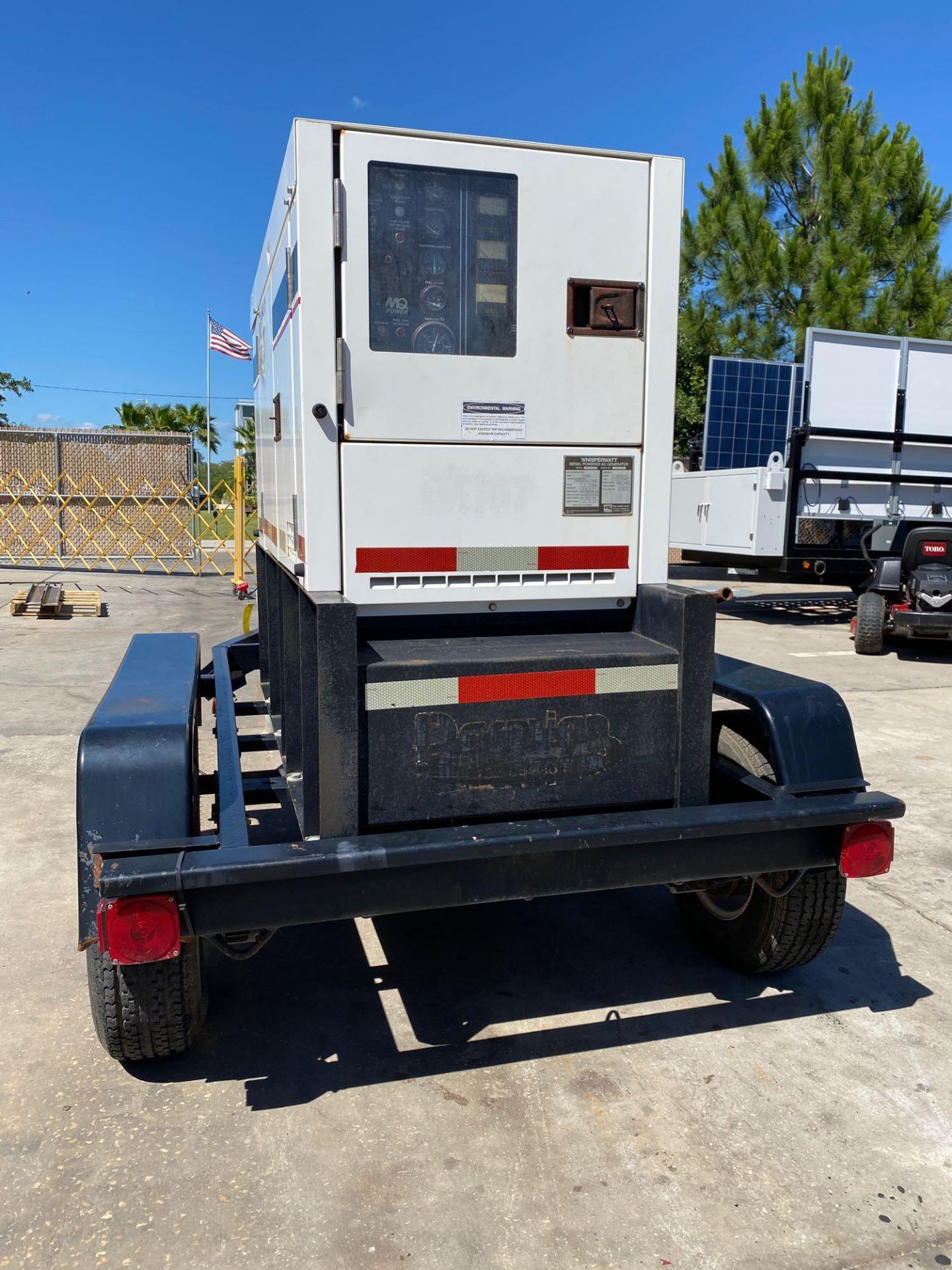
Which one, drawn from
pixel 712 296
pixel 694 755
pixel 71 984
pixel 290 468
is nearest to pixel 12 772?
pixel 71 984

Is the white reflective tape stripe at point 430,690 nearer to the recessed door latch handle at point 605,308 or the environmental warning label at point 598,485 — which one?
the environmental warning label at point 598,485

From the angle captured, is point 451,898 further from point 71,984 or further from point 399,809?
point 71,984

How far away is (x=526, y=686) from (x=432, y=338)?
1108 mm

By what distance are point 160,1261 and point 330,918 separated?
0.88 meters

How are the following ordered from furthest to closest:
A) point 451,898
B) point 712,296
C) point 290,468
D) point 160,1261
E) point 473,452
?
1. point 712,296
2. point 290,468
3. point 473,452
4. point 451,898
5. point 160,1261

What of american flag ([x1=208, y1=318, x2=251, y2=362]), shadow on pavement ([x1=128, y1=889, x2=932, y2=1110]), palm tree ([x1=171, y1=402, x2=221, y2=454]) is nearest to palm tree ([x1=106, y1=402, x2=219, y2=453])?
palm tree ([x1=171, y1=402, x2=221, y2=454])

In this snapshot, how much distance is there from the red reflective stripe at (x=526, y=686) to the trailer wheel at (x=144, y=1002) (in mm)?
1092

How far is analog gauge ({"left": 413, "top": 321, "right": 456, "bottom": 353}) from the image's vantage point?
301 cm

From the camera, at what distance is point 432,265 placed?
3.00 metres

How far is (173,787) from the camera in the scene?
277cm

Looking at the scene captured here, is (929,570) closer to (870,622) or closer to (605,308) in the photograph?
(870,622)

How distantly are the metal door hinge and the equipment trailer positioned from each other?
0.04 feet

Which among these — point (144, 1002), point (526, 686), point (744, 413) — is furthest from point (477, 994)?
point (744, 413)

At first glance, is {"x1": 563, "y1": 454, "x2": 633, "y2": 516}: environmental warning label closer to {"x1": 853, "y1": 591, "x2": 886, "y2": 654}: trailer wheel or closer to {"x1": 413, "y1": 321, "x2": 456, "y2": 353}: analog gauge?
{"x1": 413, "y1": 321, "x2": 456, "y2": 353}: analog gauge
